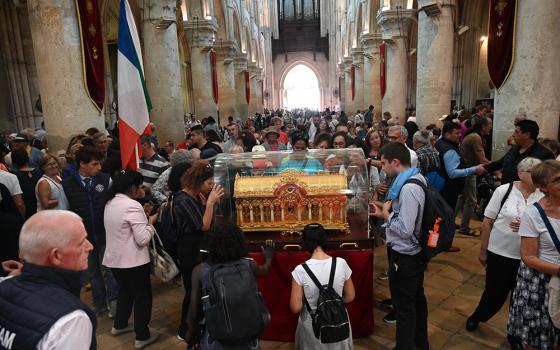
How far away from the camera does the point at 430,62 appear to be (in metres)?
8.93

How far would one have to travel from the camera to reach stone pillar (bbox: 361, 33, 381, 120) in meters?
16.5

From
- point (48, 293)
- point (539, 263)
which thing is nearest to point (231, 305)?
point (48, 293)

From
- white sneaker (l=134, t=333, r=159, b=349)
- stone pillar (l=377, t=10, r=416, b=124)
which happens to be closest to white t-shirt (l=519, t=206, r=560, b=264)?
white sneaker (l=134, t=333, r=159, b=349)

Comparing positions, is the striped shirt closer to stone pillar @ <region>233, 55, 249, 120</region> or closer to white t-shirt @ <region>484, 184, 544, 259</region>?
white t-shirt @ <region>484, 184, 544, 259</region>

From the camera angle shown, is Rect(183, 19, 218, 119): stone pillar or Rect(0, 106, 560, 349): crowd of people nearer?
Rect(0, 106, 560, 349): crowd of people

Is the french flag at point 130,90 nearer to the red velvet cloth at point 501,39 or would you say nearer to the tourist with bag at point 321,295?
the tourist with bag at point 321,295

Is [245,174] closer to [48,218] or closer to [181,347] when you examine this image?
[181,347]

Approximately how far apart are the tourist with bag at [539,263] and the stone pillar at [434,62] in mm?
6870

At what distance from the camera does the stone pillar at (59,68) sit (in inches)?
227

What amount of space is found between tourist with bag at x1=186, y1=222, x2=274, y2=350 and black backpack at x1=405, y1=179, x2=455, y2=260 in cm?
132

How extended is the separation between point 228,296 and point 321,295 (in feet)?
2.35

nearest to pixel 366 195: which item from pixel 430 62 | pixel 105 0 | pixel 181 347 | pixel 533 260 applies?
pixel 533 260

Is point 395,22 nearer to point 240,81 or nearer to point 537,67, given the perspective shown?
point 537,67

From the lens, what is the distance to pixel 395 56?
12.7m
